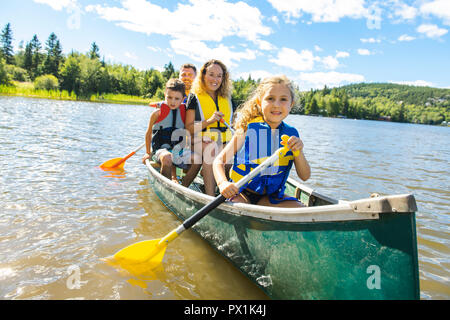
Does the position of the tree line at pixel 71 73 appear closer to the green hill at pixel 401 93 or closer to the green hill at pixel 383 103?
the green hill at pixel 383 103

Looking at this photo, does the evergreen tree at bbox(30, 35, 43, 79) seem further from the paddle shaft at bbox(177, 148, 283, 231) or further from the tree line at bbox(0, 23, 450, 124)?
the paddle shaft at bbox(177, 148, 283, 231)

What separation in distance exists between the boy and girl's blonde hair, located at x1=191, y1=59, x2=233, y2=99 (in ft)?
1.40

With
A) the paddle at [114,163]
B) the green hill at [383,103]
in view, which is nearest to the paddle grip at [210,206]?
the paddle at [114,163]

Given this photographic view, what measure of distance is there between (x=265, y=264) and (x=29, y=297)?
1.81 m

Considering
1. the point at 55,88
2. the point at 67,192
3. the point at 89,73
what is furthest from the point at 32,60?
the point at 67,192

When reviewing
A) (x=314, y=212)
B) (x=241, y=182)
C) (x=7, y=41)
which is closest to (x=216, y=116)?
(x=241, y=182)

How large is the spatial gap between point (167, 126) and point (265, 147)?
2.42 m

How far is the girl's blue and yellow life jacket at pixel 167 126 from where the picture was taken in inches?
183

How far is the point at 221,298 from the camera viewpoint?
2.52m

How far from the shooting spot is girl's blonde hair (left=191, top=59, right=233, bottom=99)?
13.9 feet

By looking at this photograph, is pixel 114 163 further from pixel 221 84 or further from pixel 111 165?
pixel 221 84

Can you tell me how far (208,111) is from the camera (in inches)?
169

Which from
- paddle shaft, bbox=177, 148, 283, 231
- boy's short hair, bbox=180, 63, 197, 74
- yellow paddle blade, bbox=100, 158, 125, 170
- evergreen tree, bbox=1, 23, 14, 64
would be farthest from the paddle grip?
evergreen tree, bbox=1, 23, 14, 64
